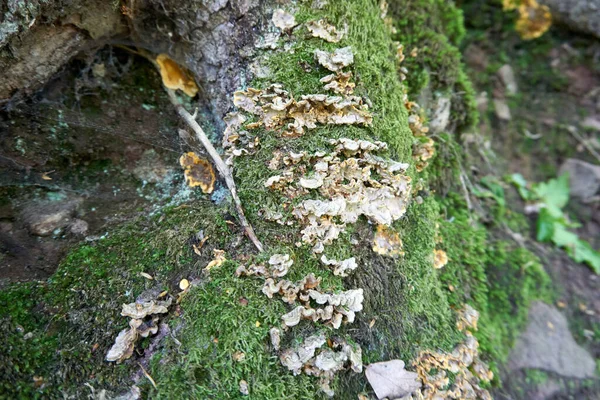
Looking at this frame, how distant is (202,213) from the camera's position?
9.08ft

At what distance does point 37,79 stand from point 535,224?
18.0 ft

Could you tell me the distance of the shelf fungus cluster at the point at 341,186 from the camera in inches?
101

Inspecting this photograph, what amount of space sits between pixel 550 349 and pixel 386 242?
2.48m

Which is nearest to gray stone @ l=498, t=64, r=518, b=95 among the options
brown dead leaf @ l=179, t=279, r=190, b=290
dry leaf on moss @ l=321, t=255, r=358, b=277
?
dry leaf on moss @ l=321, t=255, r=358, b=277

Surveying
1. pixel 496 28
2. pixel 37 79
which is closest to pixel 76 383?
pixel 37 79

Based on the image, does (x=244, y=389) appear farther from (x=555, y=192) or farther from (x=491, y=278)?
(x=555, y=192)

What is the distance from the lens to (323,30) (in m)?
2.78

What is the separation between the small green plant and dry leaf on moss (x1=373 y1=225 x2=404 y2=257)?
2.87 m

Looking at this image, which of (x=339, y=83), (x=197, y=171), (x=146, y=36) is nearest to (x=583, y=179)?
(x=339, y=83)

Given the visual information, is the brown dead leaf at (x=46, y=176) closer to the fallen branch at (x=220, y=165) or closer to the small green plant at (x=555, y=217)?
the fallen branch at (x=220, y=165)

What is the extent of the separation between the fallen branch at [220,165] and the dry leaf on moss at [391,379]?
3.60ft

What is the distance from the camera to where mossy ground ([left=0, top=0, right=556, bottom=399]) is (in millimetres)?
2225

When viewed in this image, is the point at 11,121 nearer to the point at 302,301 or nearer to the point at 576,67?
the point at 302,301

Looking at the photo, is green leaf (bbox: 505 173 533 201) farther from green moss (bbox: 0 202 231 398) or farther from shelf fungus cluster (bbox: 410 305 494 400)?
green moss (bbox: 0 202 231 398)
